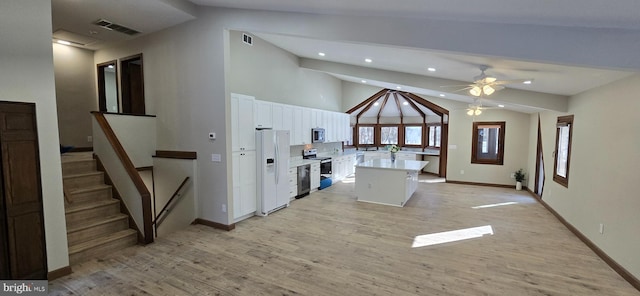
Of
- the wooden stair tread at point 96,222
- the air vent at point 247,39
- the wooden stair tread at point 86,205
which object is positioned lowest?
the wooden stair tread at point 96,222

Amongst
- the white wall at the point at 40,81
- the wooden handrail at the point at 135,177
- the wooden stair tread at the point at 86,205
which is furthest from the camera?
the wooden handrail at the point at 135,177

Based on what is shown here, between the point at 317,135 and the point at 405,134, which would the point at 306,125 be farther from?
the point at 405,134

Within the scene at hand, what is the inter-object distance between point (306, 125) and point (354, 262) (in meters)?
4.53

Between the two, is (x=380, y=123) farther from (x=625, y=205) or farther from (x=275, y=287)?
(x=275, y=287)

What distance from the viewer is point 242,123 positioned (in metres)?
4.66

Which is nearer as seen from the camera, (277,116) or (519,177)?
(277,116)

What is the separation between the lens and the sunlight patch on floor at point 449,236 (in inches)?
153

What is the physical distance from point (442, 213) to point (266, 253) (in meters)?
3.68

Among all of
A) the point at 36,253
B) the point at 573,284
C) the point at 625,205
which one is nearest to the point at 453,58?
the point at 625,205

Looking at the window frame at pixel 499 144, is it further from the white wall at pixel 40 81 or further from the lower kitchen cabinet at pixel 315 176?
the white wall at pixel 40 81

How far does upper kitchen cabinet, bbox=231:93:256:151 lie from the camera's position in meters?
4.47

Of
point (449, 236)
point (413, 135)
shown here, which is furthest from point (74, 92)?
point (413, 135)

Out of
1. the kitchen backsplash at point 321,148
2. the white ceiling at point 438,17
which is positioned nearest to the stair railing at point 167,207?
the white ceiling at point 438,17

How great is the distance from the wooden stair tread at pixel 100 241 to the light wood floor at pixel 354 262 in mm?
252
